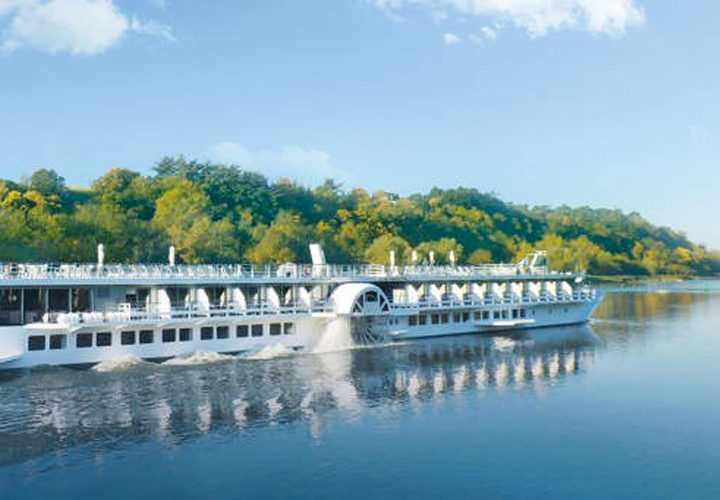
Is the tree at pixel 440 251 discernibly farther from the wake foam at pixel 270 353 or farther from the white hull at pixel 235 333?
the wake foam at pixel 270 353

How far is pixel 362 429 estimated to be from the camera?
33.3 metres

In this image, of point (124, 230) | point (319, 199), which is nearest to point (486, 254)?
point (319, 199)

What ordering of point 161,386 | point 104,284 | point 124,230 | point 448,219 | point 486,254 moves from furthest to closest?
point 448,219 → point 486,254 → point 124,230 → point 104,284 → point 161,386

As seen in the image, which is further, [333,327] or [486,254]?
[486,254]

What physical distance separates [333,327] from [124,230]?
1638 inches

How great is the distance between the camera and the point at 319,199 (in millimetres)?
162625

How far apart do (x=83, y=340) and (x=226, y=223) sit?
61.1 metres

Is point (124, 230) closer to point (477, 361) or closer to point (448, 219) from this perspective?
point (477, 361)

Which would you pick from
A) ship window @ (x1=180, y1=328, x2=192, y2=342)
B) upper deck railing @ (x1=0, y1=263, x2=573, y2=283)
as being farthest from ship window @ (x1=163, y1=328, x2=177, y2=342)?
upper deck railing @ (x1=0, y1=263, x2=573, y2=283)

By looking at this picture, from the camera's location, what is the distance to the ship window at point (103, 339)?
147ft

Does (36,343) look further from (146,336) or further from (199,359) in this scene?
(199,359)

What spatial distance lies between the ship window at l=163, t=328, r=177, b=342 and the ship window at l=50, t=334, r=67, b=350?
6.67 m

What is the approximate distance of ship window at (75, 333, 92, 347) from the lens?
44.2m

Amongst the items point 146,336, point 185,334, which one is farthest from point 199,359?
point 146,336
